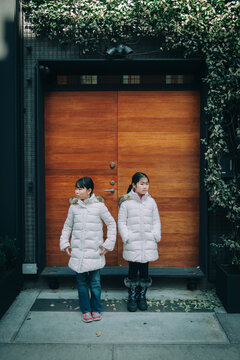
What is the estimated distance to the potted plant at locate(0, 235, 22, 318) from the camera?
3843 mm

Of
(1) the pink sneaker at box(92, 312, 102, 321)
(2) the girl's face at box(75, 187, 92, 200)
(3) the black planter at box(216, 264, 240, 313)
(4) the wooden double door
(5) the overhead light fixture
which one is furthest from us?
(4) the wooden double door

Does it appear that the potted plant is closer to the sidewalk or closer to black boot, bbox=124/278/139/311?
the sidewalk

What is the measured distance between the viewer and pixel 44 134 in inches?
187

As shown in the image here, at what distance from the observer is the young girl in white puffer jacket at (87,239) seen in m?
3.66

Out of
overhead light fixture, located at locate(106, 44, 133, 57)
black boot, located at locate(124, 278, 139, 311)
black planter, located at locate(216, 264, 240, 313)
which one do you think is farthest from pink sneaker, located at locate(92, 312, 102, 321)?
overhead light fixture, located at locate(106, 44, 133, 57)

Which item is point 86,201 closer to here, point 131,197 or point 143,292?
point 131,197

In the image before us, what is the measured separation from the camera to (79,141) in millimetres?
Result: 4727

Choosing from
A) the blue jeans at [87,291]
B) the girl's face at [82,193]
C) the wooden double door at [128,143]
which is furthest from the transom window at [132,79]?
the blue jeans at [87,291]

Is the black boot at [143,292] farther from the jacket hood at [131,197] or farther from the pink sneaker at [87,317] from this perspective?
the jacket hood at [131,197]

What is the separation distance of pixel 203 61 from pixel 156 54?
625 mm

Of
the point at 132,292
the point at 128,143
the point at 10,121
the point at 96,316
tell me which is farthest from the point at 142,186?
the point at 10,121

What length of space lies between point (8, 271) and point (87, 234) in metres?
1.23

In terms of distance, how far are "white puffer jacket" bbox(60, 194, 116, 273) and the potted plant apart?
81 centimetres

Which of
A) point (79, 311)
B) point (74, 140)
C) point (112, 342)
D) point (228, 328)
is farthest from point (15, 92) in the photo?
point (228, 328)
